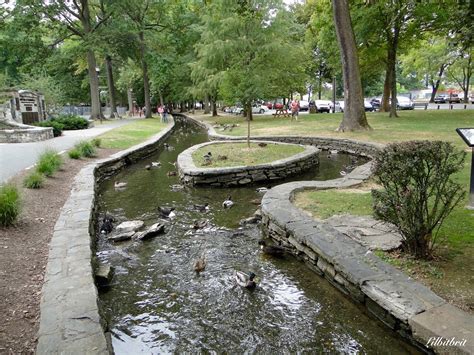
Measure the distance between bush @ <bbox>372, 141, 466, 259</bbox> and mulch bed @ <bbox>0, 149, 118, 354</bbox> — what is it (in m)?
3.66

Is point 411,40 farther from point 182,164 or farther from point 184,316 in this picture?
point 184,316

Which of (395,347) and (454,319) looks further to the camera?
(395,347)

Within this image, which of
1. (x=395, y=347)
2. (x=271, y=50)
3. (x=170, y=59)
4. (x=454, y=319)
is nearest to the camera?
(x=454, y=319)

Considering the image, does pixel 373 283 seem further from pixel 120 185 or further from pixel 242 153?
pixel 242 153

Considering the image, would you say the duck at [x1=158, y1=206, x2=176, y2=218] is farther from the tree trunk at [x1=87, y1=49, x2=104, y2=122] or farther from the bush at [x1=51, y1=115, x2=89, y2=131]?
the tree trunk at [x1=87, y1=49, x2=104, y2=122]

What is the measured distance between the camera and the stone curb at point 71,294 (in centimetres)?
287

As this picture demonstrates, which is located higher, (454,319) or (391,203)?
(391,203)

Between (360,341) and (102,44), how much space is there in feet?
86.9

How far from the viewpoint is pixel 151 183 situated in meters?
10.4

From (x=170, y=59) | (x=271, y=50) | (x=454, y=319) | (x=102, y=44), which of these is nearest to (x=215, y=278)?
(x=454, y=319)

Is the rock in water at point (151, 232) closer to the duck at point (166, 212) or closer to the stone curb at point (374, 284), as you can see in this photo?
the duck at point (166, 212)

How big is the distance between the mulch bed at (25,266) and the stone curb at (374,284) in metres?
3.04

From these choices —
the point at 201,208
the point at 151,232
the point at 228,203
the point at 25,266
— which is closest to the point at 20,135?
the point at 201,208

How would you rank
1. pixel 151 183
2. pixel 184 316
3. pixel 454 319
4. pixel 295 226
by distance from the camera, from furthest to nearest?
1. pixel 151 183
2. pixel 295 226
3. pixel 184 316
4. pixel 454 319
